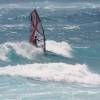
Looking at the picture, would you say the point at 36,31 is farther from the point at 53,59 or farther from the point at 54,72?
the point at 54,72

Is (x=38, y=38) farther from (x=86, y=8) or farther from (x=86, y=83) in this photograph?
(x=86, y=8)

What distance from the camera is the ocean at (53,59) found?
26188 mm

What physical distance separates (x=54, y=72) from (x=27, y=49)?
25.3ft

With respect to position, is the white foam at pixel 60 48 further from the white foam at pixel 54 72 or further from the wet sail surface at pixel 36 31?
the white foam at pixel 54 72

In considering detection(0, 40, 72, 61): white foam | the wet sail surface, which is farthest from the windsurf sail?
detection(0, 40, 72, 61): white foam

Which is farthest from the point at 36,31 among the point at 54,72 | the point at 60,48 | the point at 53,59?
the point at 54,72

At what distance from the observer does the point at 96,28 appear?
1939 inches

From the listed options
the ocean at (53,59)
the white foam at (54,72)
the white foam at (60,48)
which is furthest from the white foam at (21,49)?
the white foam at (54,72)

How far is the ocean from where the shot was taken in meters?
26.2

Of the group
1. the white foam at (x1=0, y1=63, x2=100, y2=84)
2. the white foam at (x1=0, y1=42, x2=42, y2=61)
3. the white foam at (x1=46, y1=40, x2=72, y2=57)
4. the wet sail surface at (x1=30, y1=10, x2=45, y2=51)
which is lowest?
the white foam at (x1=46, y1=40, x2=72, y2=57)

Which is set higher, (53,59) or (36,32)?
(36,32)

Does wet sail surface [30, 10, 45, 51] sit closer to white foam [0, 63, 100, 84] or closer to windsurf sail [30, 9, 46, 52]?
windsurf sail [30, 9, 46, 52]

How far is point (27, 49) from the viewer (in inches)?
1491

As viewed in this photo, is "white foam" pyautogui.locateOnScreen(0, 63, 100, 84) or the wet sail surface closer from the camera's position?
"white foam" pyautogui.locateOnScreen(0, 63, 100, 84)
